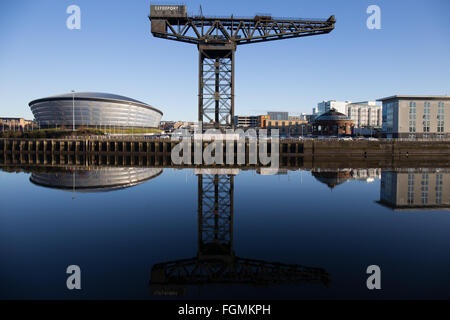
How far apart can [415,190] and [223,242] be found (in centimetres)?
1953

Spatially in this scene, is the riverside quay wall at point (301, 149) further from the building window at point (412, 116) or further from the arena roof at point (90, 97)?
the arena roof at point (90, 97)

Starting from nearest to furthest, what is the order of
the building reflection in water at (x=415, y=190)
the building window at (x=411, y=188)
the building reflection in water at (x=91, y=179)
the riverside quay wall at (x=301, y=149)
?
the building reflection in water at (x=415, y=190)
the building window at (x=411, y=188)
the building reflection in water at (x=91, y=179)
the riverside quay wall at (x=301, y=149)

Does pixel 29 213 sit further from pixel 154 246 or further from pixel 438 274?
pixel 438 274

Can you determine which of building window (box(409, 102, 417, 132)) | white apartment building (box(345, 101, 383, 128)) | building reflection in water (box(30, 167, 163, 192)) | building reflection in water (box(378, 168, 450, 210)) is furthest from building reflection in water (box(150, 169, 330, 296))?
white apartment building (box(345, 101, 383, 128))

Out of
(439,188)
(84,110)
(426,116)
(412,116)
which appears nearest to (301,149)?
(439,188)

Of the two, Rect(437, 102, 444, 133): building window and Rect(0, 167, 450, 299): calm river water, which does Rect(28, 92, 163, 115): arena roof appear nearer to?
Rect(0, 167, 450, 299): calm river water

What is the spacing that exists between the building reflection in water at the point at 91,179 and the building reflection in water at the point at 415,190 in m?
20.9

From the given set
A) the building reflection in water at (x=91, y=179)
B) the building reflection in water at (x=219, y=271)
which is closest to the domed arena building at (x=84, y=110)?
the building reflection in water at (x=91, y=179)

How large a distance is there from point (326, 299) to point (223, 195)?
13.9 meters

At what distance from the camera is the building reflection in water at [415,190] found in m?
19.3

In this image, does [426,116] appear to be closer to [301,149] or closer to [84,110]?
[301,149]

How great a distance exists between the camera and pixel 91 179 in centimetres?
2819

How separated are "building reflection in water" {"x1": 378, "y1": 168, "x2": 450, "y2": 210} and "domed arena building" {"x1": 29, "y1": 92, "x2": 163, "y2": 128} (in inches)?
3420

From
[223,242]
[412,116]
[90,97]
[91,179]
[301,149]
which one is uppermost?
[90,97]
